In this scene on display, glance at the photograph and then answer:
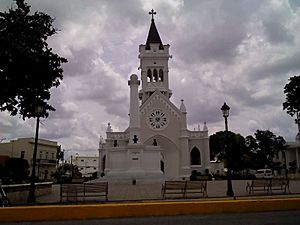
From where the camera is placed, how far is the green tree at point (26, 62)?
14.6 metres

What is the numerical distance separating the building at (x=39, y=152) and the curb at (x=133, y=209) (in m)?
45.7

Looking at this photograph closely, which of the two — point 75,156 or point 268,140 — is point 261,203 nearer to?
point 268,140

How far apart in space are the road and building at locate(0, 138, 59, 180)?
46766 millimetres

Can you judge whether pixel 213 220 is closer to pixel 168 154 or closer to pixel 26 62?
pixel 26 62

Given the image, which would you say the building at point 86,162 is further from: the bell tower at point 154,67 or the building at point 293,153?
the building at point 293,153

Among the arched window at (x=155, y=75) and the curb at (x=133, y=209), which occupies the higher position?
the arched window at (x=155, y=75)

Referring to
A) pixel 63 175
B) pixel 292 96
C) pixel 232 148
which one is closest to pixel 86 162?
pixel 63 175

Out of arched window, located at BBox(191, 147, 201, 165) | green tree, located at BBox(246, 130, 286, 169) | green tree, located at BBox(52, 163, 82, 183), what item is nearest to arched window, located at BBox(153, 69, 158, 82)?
arched window, located at BBox(191, 147, 201, 165)

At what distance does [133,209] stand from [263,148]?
64.3 meters

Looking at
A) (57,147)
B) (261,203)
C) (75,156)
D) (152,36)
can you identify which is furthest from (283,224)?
(75,156)

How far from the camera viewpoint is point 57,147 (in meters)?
66.1

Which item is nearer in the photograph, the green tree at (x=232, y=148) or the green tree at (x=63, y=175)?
the green tree at (x=63, y=175)

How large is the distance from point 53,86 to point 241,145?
57.1 meters

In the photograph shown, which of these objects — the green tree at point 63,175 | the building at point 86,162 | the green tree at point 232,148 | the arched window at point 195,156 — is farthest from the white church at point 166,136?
the building at point 86,162
